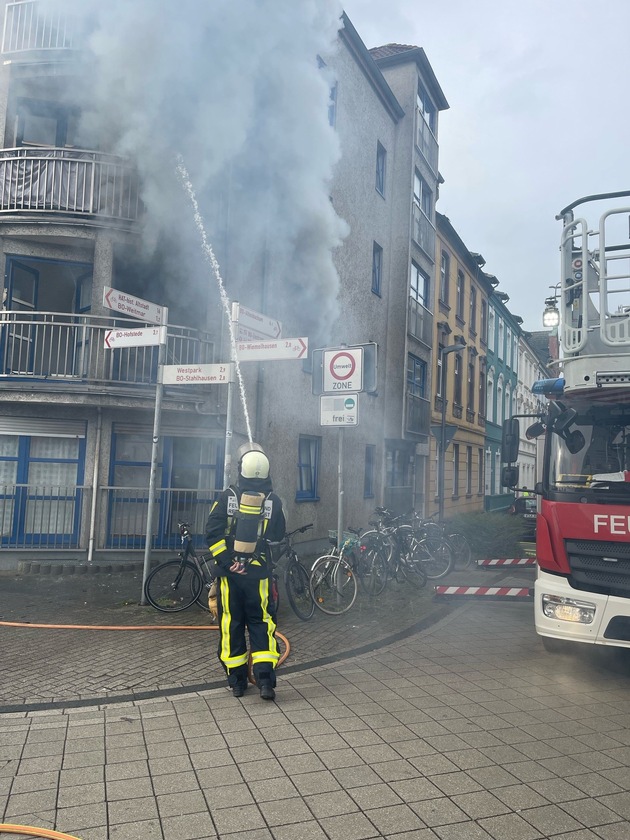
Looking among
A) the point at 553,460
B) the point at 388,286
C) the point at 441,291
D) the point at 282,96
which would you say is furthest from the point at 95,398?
the point at 441,291

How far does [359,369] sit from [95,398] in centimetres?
475

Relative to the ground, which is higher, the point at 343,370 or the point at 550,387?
the point at 343,370

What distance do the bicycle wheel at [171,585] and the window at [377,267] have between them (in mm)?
11891

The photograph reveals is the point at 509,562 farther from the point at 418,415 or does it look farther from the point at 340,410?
the point at 418,415

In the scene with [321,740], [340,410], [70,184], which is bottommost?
[321,740]

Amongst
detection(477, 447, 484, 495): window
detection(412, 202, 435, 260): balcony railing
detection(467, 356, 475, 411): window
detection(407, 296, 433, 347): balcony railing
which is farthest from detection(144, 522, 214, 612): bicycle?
detection(477, 447, 484, 495): window

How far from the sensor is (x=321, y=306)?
12750 millimetres

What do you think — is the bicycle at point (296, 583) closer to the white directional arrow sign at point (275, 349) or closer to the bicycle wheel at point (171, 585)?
the bicycle wheel at point (171, 585)

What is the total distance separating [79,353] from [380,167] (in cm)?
1113

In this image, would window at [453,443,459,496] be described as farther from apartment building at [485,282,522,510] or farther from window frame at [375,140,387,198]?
window frame at [375,140,387,198]

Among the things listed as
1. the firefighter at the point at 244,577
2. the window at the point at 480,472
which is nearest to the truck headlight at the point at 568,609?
the firefighter at the point at 244,577

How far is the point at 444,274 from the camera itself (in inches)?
979

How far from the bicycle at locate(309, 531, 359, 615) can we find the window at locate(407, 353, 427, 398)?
41.1 ft

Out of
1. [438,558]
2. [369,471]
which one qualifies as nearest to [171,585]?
[438,558]
